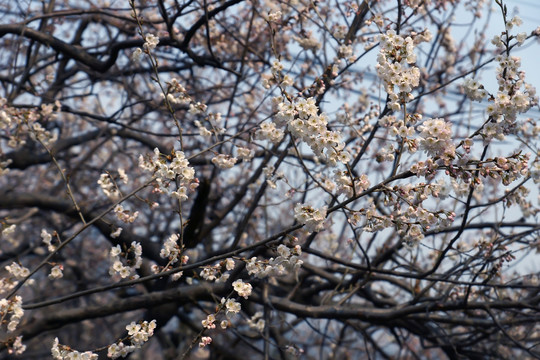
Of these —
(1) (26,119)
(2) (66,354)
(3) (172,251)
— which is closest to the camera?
(2) (66,354)

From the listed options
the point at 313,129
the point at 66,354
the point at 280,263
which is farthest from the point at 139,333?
the point at 313,129

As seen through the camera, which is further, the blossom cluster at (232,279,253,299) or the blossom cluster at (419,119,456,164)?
the blossom cluster at (232,279,253,299)

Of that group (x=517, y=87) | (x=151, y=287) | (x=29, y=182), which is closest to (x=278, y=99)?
(x=517, y=87)

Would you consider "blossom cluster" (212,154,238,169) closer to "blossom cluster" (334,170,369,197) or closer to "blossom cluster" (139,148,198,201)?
"blossom cluster" (139,148,198,201)

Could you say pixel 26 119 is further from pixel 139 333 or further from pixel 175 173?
pixel 139 333

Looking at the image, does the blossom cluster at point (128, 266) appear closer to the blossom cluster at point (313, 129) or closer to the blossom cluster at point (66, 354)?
the blossom cluster at point (66, 354)

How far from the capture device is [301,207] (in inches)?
97.0

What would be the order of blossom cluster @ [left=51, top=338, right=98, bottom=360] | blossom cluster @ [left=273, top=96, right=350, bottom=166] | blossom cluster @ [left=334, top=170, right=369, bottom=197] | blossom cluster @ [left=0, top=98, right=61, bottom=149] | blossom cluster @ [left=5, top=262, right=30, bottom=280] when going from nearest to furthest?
1. blossom cluster @ [left=273, top=96, right=350, bottom=166]
2. blossom cluster @ [left=334, top=170, right=369, bottom=197]
3. blossom cluster @ [left=51, top=338, right=98, bottom=360]
4. blossom cluster @ [left=5, top=262, right=30, bottom=280]
5. blossom cluster @ [left=0, top=98, right=61, bottom=149]

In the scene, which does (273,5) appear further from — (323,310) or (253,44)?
(323,310)

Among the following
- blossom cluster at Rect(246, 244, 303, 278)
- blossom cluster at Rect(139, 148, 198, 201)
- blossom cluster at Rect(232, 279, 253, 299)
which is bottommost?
blossom cluster at Rect(232, 279, 253, 299)

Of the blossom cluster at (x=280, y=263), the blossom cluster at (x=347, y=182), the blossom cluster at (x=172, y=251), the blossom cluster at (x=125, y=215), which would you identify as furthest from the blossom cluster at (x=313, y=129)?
the blossom cluster at (x=125, y=215)

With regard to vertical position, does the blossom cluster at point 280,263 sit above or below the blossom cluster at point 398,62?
below

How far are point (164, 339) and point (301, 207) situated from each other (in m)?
7.83

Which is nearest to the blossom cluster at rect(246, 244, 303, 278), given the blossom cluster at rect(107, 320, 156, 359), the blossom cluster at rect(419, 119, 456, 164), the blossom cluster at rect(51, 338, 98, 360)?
the blossom cluster at rect(107, 320, 156, 359)
